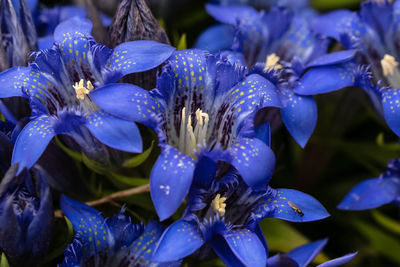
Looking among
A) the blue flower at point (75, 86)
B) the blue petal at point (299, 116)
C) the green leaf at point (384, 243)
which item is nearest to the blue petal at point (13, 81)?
the blue flower at point (75, 86)

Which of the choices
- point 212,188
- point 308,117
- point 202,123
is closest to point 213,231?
point 212,188

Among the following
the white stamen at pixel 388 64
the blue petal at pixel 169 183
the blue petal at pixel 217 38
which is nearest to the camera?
the blue petal at pixel 169 183

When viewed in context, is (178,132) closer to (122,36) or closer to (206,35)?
(122,36)

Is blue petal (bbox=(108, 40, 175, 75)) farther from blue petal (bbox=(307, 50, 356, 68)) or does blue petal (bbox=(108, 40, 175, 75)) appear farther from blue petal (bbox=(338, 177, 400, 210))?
blue petal (bbox=(338, 177, 400, 210))

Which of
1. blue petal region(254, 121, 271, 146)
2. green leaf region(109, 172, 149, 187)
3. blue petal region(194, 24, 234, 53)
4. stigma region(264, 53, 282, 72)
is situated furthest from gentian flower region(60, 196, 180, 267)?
blue petal region(194, 24, 234, 53)

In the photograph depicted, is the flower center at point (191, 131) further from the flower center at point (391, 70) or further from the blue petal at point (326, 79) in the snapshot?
the flower center at point (391, 70)
